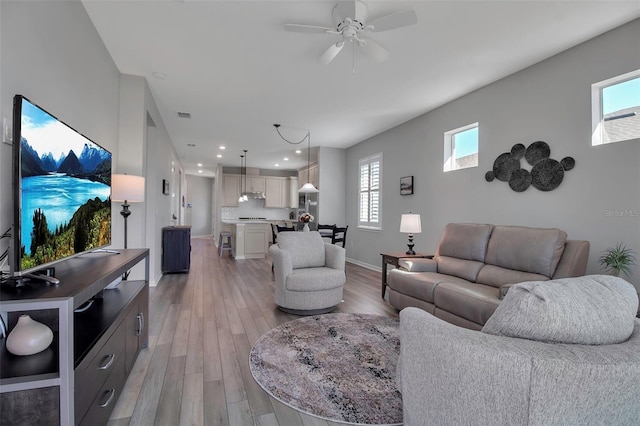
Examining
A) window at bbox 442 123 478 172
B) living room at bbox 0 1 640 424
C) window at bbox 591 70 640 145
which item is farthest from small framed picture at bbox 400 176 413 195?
window at bbox 591 70 640 145

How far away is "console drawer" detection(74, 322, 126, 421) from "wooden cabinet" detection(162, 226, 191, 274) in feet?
12.5

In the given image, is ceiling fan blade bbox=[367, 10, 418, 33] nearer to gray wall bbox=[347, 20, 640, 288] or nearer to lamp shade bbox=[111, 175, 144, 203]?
gray wall bbox=[347, 20, 640, 288]

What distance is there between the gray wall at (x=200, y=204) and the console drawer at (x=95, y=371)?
1142cm

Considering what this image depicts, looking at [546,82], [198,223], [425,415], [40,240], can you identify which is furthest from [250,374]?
[198,223]

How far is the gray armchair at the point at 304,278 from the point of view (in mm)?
3215

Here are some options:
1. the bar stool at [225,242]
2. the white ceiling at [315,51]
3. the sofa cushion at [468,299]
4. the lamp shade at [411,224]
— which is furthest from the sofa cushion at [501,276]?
the bar stool at [225,242]

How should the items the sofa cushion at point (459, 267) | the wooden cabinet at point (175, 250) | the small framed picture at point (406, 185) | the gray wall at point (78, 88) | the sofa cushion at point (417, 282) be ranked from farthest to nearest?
the wooden cabinet at point (175, 250) → the small framed picture at point (406, 185) → the sofa cushion at point (459, 267) → the sofa cushion at point (417, 282) → the gray wall at point (78, 88)

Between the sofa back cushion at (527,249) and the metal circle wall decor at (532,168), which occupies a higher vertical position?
the metal circle wall decor at (532,168)

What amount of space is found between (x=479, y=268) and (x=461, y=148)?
6.47ft

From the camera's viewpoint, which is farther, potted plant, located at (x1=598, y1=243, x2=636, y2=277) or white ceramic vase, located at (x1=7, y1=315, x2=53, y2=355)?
potted plant, located at (x1=598, y1=243, x2=636, y2=277)

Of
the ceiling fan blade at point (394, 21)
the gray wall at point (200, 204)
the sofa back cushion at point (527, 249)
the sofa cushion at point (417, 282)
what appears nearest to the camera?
the ceiling fan blade at point (394, 21)

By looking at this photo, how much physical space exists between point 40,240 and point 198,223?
11.7 metres

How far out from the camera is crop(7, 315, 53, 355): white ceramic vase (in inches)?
44.3

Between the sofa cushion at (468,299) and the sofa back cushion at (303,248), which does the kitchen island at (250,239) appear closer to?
the sofa back cushion at (303,248)
